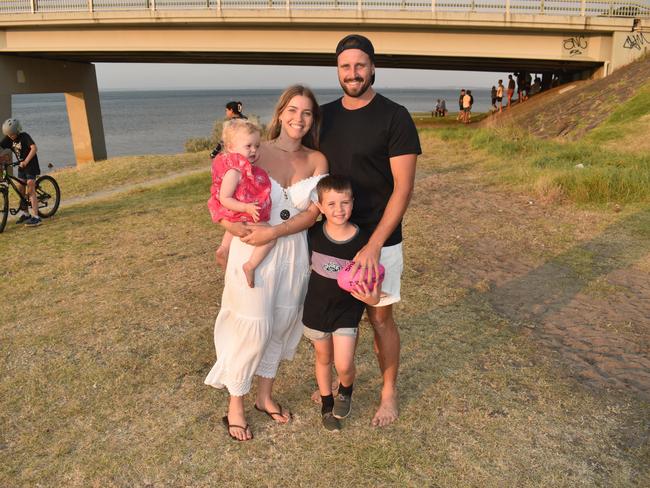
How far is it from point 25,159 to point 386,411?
8491 millimetres

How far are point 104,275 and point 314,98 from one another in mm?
4789

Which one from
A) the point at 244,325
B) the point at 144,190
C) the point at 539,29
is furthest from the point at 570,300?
the point at 539,29

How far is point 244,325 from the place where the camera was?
332cm

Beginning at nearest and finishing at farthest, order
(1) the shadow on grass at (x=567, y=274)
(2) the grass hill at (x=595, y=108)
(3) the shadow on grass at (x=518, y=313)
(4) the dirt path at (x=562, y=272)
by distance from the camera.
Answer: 1. (3) the shadow on grass at (x=518, y=313)
2. (4) the dirt path at (x=562, y=272)
3. (1) the shadow on grass at (x=567, y=274)
4. (2) the grass hill at (x=595, y=108)

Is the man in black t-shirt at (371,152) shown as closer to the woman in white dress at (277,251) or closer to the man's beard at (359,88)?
the man's beard at (359,88)

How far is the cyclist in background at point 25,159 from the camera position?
31.1 ft

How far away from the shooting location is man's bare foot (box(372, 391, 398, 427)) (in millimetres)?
3764

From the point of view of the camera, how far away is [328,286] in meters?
3.35

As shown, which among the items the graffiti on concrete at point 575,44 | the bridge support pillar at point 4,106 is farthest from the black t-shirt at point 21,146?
the graffiti on concrete at point 575,44

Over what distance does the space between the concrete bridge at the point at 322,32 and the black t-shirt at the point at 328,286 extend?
22.5 meters

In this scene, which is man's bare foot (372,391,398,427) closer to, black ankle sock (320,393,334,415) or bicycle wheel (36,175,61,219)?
black ankle sock (320,393,334,415)

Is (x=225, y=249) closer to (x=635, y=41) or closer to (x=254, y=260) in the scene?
(x=254, y=260)

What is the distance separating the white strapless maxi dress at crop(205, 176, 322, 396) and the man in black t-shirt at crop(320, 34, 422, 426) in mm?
273

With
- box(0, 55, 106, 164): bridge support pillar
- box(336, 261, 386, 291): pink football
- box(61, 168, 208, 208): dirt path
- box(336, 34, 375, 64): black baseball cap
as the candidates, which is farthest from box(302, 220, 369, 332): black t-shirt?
box(0, 55, 106, 164): bridge support pillar
